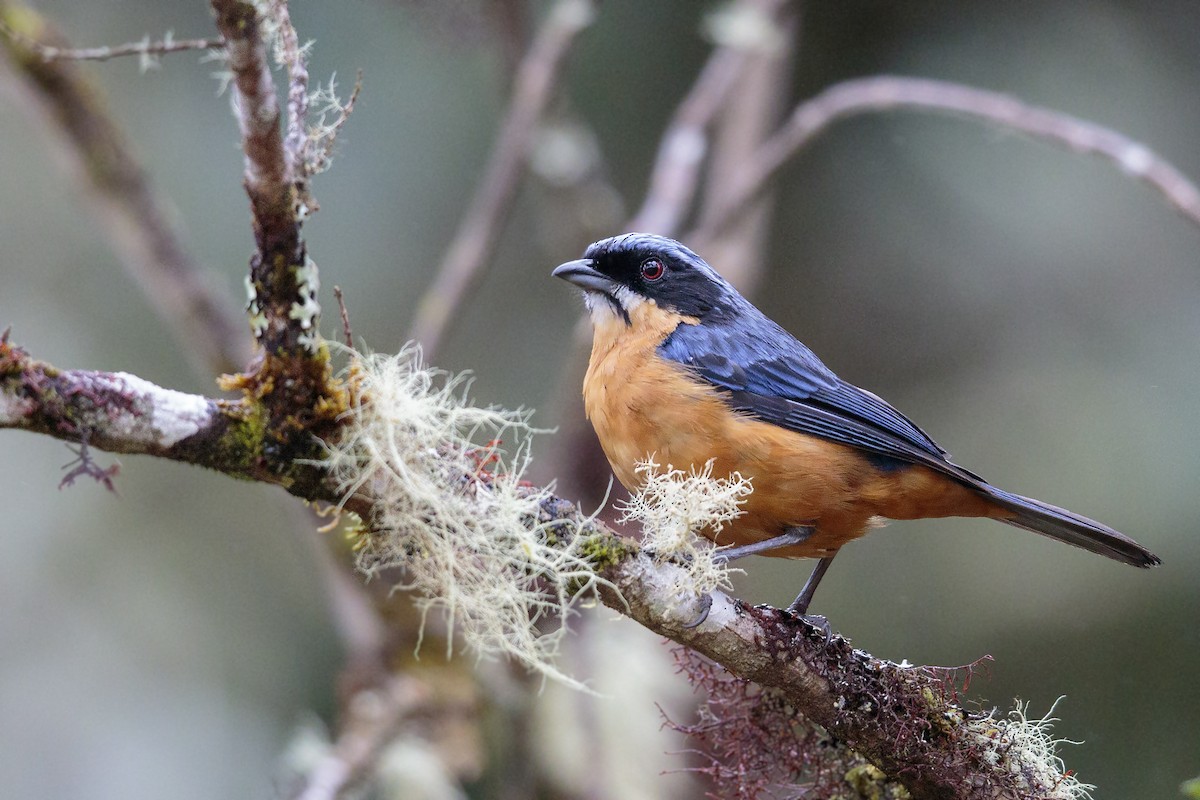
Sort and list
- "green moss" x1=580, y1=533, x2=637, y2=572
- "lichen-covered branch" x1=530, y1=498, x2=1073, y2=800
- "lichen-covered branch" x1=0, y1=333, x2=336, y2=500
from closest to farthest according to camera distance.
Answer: "lichen-covered branch" x1=0, y1=333, x2=336, y2=500 → "green moss" x1=580, y1=533, x2=637, y2=572 → "lichen-covered branch" x1=530, y1=498, x2=1073, y2=800

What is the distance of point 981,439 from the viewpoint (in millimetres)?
7730

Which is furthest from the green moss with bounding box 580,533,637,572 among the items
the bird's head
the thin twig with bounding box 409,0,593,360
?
the thin twig with bounding box 409,0,593,360

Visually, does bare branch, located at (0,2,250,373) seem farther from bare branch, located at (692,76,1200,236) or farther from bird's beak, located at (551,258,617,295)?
bare branch, located at (692,76,1200,236)

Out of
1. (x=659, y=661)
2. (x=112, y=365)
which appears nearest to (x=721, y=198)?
(x=659, y=661)

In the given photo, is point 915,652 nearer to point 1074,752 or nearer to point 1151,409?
point 1074,752

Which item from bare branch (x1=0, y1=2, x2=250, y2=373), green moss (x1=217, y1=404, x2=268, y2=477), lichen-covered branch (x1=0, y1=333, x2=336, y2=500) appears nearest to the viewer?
lichen-covered branch (x1=0, y1=333, x2=336, y2=500)

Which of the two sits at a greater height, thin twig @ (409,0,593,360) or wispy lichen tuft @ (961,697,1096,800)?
thin twig @ (409,0,593,360)

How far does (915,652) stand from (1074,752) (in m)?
1.20

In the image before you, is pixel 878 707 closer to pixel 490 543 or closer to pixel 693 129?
pixel 490 543

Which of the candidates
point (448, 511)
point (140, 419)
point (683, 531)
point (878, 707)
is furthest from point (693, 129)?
point (140, 419)

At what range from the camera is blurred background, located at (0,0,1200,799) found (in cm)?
633

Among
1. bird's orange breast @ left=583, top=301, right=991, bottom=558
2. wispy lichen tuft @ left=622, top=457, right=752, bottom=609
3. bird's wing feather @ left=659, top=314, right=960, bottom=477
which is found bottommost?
wispy lichen tuft @ left=622, top=457, right=752, bottom=609

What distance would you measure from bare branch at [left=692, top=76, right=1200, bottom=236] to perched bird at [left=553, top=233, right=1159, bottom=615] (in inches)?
60.1

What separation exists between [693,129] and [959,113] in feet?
5.65
